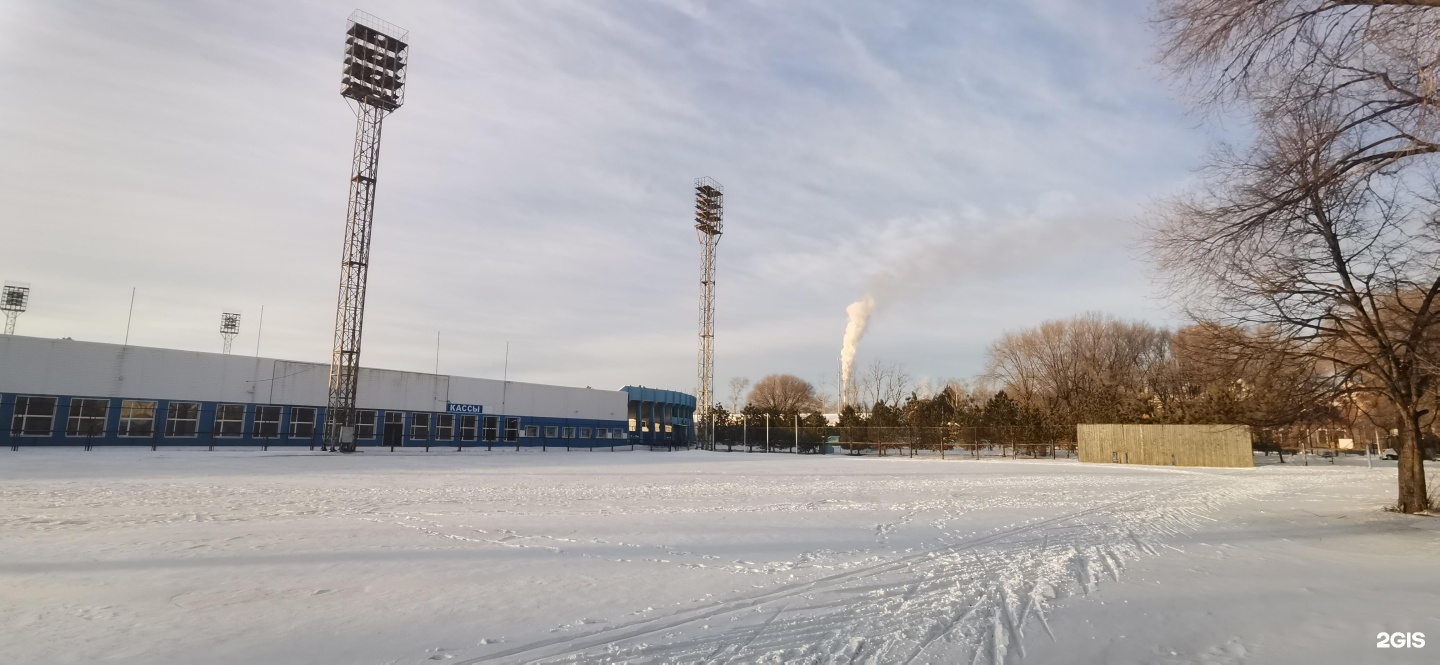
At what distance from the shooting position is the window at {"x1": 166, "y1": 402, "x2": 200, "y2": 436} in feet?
136

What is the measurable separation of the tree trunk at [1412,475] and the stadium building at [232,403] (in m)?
47.8

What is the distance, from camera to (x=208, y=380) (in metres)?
42.8

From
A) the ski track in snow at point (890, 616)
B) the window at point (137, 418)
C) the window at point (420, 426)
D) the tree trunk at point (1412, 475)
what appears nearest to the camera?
the ski track in snow at point (890, 616)

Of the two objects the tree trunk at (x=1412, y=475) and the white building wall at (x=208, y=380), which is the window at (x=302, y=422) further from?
the tree trunk at (x=1412, y=475)

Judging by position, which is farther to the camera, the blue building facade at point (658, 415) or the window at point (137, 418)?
the blue building facade at point (658, 415)

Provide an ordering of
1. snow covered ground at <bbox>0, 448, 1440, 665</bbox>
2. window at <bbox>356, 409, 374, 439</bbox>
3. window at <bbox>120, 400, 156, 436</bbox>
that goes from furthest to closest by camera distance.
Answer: window at <bbox>356, 409, 374, 439</bbox>
window at <bbox>120, 400, 156, 436</bbox>
snow covered ground at <bbox>0, 448, 1440, 665</bbox>

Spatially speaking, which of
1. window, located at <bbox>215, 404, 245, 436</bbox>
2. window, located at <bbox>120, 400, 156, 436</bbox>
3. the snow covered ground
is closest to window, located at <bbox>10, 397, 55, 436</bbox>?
window, located at <bbox>120, 400, 156, 436</bbox>

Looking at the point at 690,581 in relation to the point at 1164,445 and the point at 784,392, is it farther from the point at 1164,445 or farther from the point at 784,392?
the point at 784,392

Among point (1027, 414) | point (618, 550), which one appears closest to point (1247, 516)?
point (618, 550)

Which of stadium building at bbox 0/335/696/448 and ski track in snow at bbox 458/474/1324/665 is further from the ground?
stadium building at bbox 0/335/696/448

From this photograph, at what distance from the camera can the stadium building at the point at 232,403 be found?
37219 mm

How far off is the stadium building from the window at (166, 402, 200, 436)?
47 millimetres

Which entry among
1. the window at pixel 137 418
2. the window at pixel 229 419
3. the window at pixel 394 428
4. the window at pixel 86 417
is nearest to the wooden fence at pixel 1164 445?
the window at pixel 394 428

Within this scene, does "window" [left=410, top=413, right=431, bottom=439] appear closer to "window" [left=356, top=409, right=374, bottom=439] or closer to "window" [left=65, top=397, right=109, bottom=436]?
"window" [left=356, top=409, right=374, bottom=439]
